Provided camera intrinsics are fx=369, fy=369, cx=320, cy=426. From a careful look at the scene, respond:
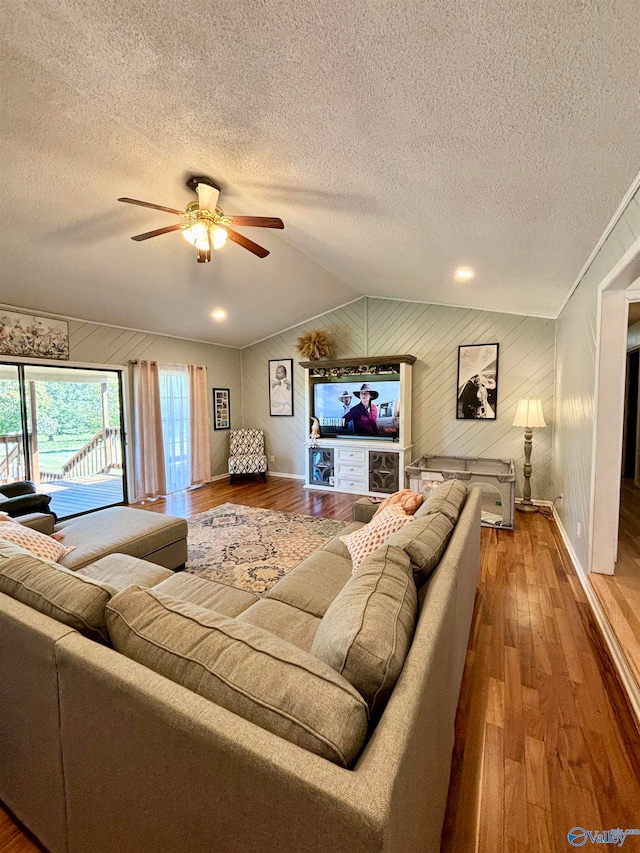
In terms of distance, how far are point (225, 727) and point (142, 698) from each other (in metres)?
0.24

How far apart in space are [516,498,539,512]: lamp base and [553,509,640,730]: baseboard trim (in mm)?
1545

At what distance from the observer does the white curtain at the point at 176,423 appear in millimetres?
5695

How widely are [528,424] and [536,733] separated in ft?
11.1

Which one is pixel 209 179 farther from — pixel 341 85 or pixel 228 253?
pixel 341 85

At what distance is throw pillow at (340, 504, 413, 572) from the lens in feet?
6.78

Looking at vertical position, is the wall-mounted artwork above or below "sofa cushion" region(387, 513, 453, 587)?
above

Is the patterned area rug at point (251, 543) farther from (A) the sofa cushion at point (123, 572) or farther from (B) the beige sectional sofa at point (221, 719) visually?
(B) the beige sectional sofa at point (221, 719)

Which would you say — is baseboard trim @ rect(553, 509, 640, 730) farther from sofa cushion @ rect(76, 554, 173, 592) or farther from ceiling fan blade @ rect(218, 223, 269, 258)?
ceiling fan blade @ rect(218, 223, 269, 258)

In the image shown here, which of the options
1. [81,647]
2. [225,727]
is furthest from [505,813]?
[81,647]

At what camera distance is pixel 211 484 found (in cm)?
630

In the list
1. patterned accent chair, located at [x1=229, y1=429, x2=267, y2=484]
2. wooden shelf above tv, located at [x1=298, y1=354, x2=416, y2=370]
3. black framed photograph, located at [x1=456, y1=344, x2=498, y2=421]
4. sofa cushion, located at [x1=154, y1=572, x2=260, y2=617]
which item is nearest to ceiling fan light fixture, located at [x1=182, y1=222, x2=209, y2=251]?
sofa cushion, located at [x1=154, y1=572, x2=260, y2=617]

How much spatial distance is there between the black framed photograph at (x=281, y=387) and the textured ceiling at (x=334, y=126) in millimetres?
3184

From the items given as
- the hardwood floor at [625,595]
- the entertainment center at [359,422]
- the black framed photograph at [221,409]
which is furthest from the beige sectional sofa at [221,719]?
the black framed photograph at [221,409]

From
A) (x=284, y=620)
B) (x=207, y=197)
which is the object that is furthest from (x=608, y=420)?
(x=207, y=197)
